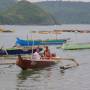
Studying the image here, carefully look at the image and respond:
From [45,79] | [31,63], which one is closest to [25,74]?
[31,63]

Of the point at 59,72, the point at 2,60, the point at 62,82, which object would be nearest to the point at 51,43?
the point at 2,60

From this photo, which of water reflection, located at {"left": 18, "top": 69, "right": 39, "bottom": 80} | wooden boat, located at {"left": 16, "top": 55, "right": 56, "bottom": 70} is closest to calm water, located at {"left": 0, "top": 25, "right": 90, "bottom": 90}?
water reflection, located at {"left": 18, "top": 69, "right": 39, "bottom": 80}

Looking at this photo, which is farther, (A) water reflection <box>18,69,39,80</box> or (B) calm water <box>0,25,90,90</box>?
(A) water reflection <box>18,69,39,80</box>

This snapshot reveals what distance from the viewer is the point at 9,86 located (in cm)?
2983

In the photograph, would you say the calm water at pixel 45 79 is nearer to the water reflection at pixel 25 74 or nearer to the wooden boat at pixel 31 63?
the water reflection at pixel 25 74

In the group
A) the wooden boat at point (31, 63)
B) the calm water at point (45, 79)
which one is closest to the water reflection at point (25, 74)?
the calm water at point (45, 79)

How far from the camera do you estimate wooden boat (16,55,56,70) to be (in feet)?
113

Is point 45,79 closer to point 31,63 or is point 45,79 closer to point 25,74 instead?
point 25,74

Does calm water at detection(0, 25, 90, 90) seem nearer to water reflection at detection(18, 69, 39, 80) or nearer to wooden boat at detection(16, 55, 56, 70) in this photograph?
water reflection at detection(18, 69, 39, 80)

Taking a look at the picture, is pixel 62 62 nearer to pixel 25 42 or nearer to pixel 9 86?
pixel 9 86

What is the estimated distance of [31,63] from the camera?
35188 millimetres

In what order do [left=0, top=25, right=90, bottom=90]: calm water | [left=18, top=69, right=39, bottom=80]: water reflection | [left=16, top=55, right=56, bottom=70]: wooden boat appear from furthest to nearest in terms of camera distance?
1. [left=16, top=55, right=56, bottom=70]: wooden boat
2. [left=18, top=69, right=39, bottom=80]: water reflection
3. [left=0, top=25, right=90, bottom=90]: calm water

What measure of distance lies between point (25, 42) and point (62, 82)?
3818cm

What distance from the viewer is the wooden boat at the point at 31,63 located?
113 ft
